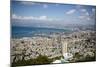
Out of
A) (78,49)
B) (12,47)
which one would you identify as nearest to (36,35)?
(12,47)

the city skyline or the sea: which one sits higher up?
the city skyline

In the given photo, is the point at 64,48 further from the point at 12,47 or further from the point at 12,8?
the point at 12,8

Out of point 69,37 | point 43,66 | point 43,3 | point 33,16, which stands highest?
point 43,3

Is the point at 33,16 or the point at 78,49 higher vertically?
the point at 33,16

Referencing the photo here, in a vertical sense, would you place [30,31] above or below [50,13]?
below

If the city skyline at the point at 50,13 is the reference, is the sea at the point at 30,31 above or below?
below

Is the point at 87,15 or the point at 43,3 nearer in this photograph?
the point at 43,3

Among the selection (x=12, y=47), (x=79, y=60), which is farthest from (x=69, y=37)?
(x=12, y=47)
